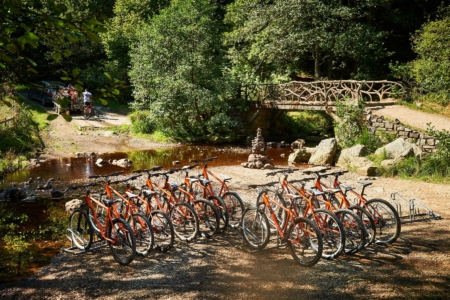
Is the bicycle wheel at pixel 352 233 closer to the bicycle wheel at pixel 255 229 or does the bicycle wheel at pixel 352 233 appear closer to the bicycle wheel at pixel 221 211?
the bicycle wheel at pixel 255 229

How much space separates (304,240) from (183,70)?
15.8 meters

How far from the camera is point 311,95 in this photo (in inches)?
818

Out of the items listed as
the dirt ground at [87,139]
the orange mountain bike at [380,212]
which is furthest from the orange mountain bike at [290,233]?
the dirt ground at [87,139]

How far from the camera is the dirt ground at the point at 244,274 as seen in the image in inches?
213

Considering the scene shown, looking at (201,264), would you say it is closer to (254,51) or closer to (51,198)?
(51,198)

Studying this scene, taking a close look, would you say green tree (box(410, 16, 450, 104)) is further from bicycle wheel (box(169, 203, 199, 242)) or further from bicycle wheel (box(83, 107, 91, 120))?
bicycle wheel (box(83, 107, 91, 120))

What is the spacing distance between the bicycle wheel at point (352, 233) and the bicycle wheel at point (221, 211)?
6.55 ft

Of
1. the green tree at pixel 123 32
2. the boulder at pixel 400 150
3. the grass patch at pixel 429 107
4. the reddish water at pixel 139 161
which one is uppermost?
the green tree at pixel 123 32

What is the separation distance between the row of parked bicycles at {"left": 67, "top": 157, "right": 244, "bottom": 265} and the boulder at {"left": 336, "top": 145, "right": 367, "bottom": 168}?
7.79 meters

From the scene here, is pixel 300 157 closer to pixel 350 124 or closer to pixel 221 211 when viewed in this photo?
pixel 350 124

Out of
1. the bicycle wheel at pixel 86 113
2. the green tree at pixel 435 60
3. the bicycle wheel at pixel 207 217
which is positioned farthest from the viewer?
the bicycle wheel at pixel 86 113

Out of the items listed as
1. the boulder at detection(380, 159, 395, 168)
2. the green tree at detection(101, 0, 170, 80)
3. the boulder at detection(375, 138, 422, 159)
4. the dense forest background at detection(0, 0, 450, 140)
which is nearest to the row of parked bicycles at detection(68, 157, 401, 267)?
the boulder at detection(380, 159, 395, 168)

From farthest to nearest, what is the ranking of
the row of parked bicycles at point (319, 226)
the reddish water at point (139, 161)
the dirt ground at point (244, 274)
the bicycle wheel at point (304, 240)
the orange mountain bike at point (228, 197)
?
the reddish water at point (139, 161), the orange mountain bike at point (228, 197), the row of parked bicycles at point (319, 226), the bicycle wheel at point (304, 240), the dirt ground at point (244, 274)

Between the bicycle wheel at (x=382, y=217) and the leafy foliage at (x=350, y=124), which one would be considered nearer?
the bicycle wheel at (x=382, y=217)
